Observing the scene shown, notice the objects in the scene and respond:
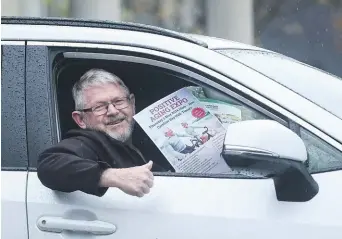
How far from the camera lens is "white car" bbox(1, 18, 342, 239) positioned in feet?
8.77

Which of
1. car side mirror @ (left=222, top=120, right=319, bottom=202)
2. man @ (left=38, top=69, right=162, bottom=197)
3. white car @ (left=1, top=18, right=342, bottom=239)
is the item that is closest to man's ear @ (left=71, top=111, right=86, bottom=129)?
man @ (left=38, top=69, right=162, bottom=197)

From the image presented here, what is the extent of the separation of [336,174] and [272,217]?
0.25 metres

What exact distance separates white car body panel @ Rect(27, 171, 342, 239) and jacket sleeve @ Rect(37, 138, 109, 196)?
45 millimetres

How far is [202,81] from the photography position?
288 centimetres

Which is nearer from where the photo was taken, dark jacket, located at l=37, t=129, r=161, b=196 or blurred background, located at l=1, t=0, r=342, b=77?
dark jacket, located at l=37, t=129, r=161, b=196

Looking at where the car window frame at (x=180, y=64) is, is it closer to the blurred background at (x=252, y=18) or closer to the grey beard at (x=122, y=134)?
the grey beard at (x=122, y=134)

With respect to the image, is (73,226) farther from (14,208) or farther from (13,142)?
Answer: (13,142)

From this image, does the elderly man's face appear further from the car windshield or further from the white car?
the car windshield

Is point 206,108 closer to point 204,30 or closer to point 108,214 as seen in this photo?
point 108,214

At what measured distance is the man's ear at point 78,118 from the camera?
3.17 metres

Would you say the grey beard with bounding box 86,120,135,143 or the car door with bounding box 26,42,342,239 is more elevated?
the grey beard with bounding box 86,120,135,143

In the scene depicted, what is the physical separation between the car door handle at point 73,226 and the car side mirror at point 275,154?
44 cm

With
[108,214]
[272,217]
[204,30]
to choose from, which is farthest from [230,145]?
[204,30]

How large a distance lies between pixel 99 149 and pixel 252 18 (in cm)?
628
